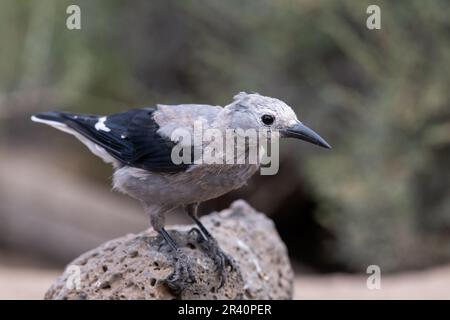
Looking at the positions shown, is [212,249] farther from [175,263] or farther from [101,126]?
[101,126]

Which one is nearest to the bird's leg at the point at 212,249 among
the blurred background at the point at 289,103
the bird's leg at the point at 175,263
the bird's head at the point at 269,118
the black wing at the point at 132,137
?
the bird's leg at the point at 175,263

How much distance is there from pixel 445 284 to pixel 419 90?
213 centimetres

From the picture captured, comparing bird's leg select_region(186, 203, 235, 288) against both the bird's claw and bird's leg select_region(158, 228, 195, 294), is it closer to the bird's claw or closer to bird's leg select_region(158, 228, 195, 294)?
the bird's claw

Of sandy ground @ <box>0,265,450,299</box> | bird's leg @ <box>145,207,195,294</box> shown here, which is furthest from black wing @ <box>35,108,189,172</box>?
sandy ground @ <box>0,265,450,299</box>

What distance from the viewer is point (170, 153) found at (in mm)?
4047

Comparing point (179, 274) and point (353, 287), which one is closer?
point (179, 274)

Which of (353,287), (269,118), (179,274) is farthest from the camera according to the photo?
(353,287)

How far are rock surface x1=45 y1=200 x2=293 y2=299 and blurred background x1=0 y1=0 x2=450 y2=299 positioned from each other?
1.69 m

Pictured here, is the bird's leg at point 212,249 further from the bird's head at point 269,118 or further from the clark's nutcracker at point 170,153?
the bird's head at point 269,118

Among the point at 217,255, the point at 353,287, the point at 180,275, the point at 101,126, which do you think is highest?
the point at 101,126

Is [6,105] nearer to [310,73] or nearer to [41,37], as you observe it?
[41,37]

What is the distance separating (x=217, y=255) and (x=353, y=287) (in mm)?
2830

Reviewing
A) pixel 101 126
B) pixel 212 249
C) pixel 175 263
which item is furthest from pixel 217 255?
pixel 101 126

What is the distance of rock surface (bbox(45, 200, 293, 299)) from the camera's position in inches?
151
